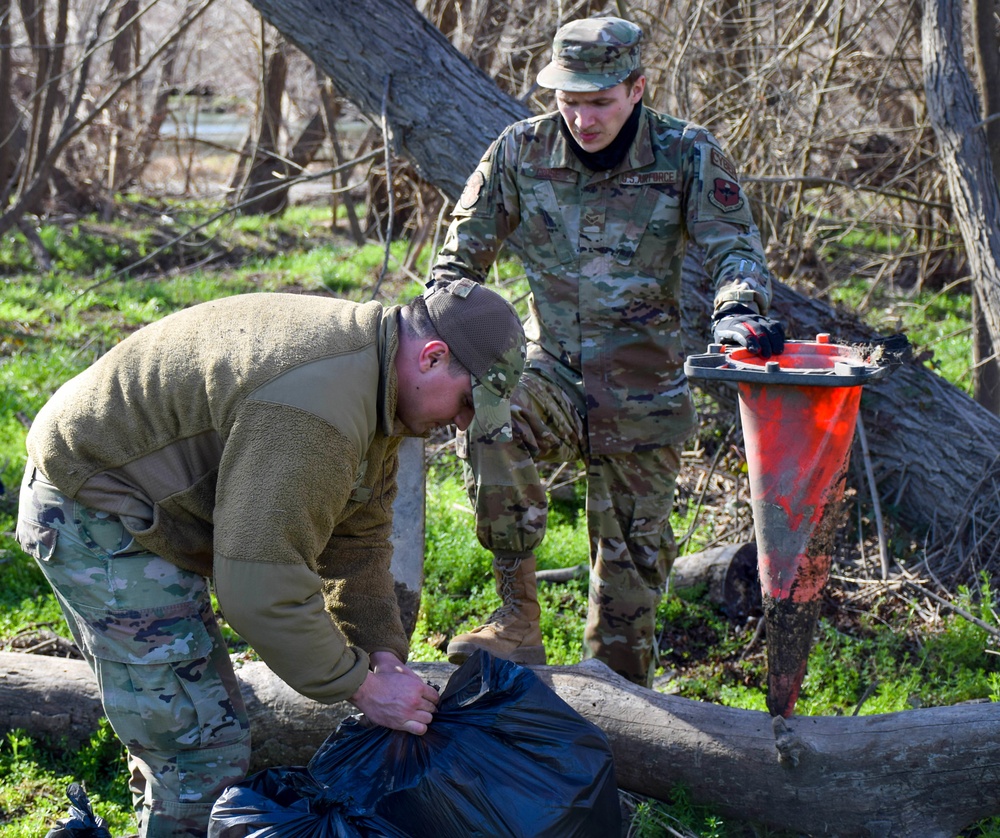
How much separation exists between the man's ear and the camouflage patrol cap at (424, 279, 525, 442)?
2 cm

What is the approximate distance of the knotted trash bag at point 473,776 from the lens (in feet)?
7.30

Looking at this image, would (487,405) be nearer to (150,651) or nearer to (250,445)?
(250,445)

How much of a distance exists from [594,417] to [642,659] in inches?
34.4

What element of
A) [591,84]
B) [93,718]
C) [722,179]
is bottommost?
[93,718]

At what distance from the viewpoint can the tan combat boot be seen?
3309 mm

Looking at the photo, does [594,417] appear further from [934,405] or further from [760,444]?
[934,405]

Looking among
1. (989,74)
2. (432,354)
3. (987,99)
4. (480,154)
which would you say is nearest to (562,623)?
(480,154)

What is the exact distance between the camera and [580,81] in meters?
3.22

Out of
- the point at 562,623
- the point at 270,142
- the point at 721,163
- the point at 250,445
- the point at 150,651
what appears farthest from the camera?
the point at 270,142

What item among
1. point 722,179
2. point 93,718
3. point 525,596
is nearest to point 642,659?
point 525,596

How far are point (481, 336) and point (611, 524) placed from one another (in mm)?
1575

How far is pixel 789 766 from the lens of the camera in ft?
9.00

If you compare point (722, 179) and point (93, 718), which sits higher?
point (722, 179)

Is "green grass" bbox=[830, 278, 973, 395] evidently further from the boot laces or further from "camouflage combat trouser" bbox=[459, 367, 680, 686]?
the boot laces
